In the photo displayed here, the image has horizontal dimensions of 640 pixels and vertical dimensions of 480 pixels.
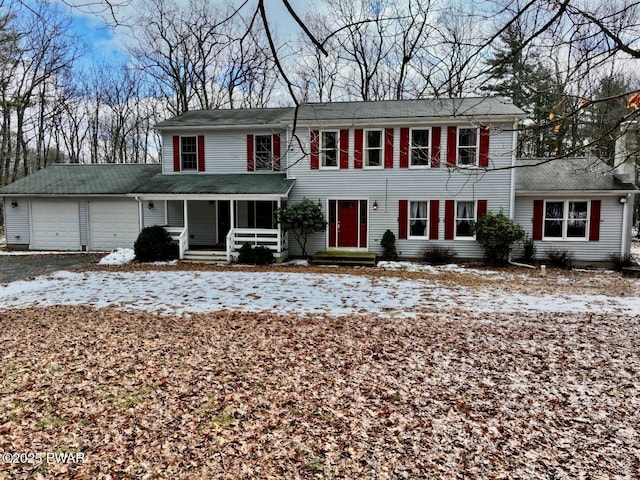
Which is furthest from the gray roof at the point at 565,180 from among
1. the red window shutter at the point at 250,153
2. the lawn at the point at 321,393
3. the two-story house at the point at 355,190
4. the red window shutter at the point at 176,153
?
the red window shutter at the point at 176,153

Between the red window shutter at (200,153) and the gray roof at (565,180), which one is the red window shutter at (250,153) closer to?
the red window shutter at (200,153)

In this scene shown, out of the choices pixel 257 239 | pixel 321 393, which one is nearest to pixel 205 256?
pixel 257 239

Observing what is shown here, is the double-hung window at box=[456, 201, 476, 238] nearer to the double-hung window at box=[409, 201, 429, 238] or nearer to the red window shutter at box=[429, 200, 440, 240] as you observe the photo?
the red window shutter at box=[429, 200, 440, 240]

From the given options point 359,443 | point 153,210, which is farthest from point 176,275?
point 359,443

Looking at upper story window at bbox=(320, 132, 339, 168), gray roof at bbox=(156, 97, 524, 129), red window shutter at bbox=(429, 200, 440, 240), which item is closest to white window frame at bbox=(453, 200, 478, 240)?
red window shutter at bbox=(429, 200, 440, 240)

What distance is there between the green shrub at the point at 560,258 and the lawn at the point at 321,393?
7240mm

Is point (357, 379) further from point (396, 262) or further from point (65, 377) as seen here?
point (396, 262)

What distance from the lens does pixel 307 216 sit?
1420 centimetres

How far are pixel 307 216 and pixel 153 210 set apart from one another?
712 cm

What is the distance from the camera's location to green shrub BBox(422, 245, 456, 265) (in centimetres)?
1424

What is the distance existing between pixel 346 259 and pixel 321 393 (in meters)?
10.1

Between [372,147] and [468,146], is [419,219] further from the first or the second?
[372,147]

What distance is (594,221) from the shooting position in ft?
46.3

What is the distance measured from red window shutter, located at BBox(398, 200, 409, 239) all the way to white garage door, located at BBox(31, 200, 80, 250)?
13.5 meters
